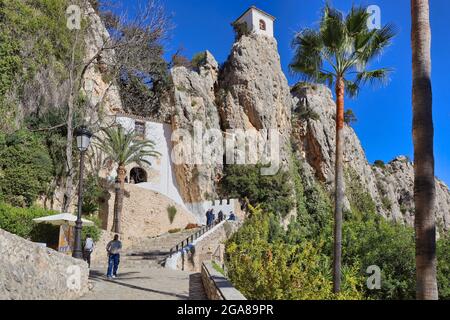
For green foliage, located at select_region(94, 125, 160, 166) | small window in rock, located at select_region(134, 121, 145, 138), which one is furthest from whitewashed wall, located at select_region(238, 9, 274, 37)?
green foliage, located at select_region(94, 125, 160, 166)

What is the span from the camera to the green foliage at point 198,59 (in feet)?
135

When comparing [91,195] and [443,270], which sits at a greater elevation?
[91,195]

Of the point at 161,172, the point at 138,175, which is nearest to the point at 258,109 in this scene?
the point at 161,172

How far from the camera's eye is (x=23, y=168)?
20.4 m

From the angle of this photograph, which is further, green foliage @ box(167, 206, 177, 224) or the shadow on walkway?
green foliage @ box(167, 206, 177, 224)

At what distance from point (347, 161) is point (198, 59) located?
23.4m

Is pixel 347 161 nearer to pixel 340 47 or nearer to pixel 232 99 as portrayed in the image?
pixel 232 99

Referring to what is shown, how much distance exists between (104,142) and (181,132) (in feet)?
25.3

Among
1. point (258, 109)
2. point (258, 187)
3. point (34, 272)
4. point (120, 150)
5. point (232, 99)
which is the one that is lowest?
point (34, 272)

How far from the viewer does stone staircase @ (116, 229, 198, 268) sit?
15914 millimetres

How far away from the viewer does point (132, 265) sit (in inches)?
628

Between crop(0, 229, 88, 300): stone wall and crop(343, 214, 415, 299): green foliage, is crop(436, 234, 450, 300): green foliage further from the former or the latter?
crop(0, 229, 88, 300): stone wall

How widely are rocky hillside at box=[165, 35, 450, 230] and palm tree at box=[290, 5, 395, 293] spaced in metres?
19.9
